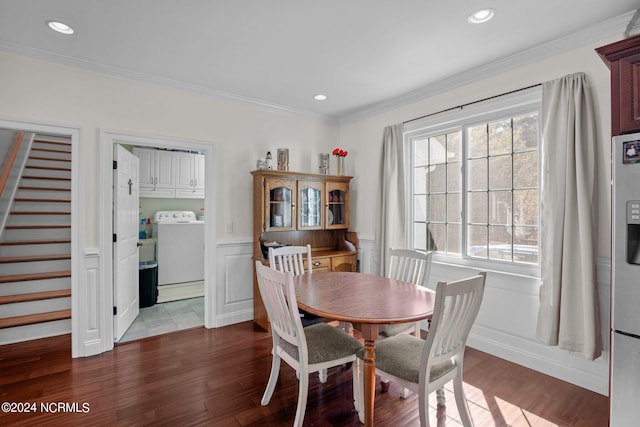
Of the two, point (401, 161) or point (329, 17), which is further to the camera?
point (401, 161)

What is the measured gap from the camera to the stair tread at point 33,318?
10.1 ft

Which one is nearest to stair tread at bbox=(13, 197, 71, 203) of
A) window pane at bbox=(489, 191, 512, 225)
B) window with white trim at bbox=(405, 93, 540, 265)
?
window with white trim at bbox=(405, 93, 540, 265)

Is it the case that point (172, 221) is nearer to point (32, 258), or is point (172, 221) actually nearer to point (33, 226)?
point (33, 226)

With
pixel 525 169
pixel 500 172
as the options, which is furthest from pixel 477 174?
pixel 525 169

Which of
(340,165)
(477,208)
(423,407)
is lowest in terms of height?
(423,407)

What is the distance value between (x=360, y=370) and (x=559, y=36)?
288 cm

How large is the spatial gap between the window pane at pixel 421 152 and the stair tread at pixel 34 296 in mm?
4214

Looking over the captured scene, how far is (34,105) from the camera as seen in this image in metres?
2.68

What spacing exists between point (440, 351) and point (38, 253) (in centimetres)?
457

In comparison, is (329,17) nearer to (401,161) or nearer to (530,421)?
(401,161)

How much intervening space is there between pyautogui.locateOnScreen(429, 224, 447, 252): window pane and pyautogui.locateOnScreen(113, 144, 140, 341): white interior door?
10.9 feet

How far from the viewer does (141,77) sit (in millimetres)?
3104

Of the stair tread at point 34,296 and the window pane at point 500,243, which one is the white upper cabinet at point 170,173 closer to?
the stair tread at point 34,296

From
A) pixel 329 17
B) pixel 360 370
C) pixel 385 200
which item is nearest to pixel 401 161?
pixel 385 200
